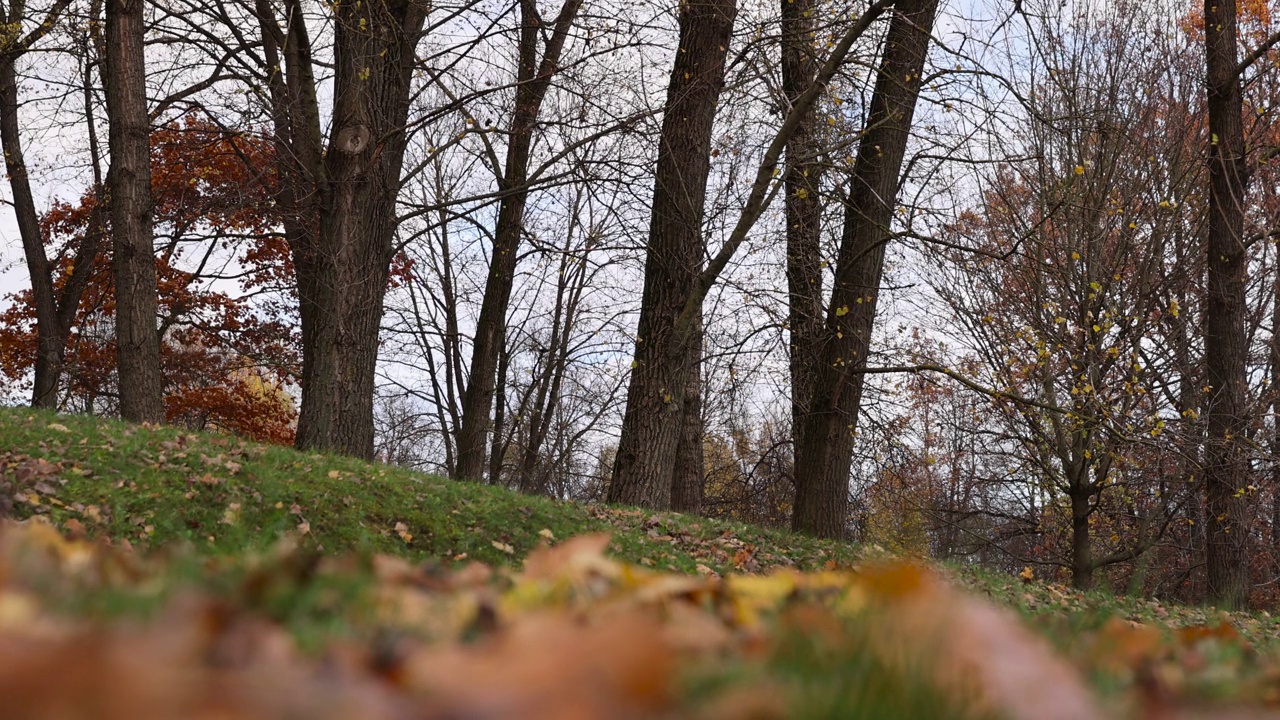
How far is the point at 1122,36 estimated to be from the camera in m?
11.2

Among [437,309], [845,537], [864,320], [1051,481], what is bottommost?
[845,537]

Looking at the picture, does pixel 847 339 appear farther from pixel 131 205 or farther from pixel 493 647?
pixel 493 647

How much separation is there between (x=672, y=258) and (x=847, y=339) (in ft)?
9.84

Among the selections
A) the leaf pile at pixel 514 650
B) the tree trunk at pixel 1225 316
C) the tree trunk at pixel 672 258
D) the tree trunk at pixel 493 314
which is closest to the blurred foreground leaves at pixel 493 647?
the leaf pile at pixel 514 650

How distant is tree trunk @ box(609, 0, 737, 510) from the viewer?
12.4m

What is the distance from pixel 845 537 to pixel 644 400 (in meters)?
3.88

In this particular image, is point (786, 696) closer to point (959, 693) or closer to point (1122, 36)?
point (959, 693)

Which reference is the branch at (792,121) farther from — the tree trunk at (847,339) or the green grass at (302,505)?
the green grass at (302,505)

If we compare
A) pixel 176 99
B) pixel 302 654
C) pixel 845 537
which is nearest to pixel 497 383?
pixel 176 99

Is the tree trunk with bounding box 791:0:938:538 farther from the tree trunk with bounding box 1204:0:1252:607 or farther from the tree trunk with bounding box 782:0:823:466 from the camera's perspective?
the tree trunk with bounding box 1204:0:1252:607

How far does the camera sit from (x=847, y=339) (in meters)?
13.6

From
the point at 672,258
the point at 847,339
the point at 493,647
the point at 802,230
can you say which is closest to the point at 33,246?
the point at 672,258

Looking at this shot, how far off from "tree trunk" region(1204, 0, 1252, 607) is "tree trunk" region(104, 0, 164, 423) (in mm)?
14837

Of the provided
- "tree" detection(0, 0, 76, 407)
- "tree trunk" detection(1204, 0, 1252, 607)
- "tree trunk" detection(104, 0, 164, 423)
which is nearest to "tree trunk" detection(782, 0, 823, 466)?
"tree trunk" detection(1204, 0, 1252, 607)
